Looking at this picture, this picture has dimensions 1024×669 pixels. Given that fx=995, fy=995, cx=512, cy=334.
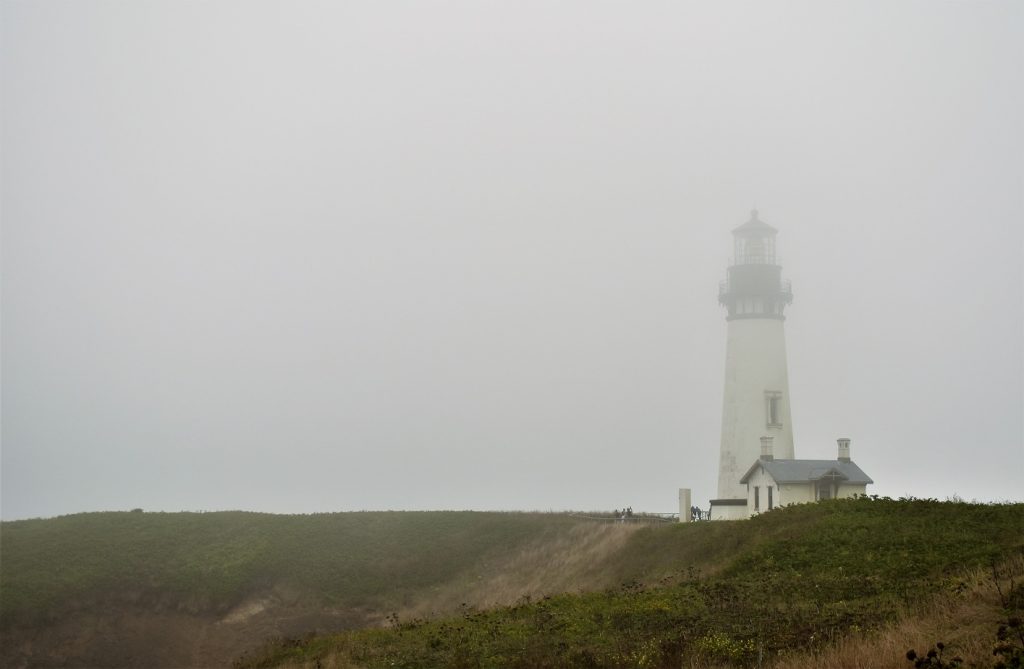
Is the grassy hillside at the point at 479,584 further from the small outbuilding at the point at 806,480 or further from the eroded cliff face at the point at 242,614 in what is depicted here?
the small outbuilding at the point at 806,480

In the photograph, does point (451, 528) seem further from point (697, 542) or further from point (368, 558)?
point (697, 542)

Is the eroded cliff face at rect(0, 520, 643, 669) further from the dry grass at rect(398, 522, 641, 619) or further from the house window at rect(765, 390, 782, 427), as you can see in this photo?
the house window at rect(765, 390, 782, 427)

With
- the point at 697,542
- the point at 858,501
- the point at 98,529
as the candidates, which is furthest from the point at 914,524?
→ the point at 98,529

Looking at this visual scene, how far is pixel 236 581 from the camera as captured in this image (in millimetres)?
44312

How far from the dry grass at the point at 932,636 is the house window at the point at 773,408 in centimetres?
3269

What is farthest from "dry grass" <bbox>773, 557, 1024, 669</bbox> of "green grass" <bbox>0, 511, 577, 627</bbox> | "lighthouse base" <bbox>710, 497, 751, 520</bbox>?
"lighthouse base" <bbox>710, 497, 751, 520</bbox>

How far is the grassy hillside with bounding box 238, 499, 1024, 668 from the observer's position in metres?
19.9

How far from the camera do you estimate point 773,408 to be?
53.3m

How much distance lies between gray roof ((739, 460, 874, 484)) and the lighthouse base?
335 cm

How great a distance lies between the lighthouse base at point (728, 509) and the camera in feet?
165

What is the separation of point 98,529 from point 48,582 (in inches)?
309

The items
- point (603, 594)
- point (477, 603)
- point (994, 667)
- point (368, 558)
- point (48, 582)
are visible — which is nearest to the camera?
point (994, 667)

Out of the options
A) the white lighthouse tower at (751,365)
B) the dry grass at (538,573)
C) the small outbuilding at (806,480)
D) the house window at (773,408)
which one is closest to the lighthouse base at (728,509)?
the white lighthouse tower at (751,365)

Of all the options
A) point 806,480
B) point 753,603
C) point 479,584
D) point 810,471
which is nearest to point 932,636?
point 753,603
